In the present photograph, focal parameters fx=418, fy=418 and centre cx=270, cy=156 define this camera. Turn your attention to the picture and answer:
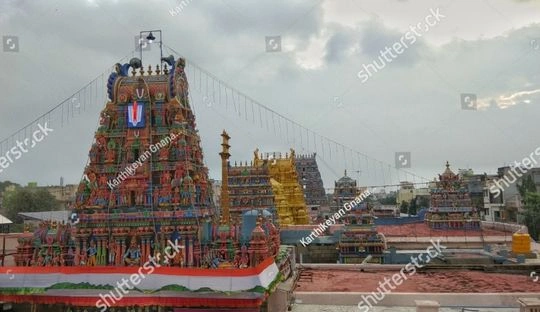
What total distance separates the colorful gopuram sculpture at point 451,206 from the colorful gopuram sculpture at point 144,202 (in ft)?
101

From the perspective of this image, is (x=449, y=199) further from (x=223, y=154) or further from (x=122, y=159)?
(x=122, y=159)

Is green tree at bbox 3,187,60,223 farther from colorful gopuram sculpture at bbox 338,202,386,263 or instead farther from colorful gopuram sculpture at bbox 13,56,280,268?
colorful gopuram sculpture at bbox 338,202,386,263

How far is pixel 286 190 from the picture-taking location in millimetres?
48875

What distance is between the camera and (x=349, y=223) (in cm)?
3375

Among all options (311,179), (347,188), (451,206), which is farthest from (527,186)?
(311,179)

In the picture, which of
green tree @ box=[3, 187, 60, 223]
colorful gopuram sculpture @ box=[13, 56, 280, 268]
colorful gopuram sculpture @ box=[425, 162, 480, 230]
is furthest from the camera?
green tree @ box=[3, 187, 60, 223]

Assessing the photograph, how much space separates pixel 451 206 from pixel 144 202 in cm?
3690

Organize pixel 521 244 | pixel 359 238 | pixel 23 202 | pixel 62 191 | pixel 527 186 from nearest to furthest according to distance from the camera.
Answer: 1. pixel 521 244
2. pixel 359 238
3. pixel 527 186
4. pixel 23 202
5. pixel 62 191

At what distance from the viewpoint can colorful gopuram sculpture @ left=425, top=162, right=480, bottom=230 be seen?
1756 inches

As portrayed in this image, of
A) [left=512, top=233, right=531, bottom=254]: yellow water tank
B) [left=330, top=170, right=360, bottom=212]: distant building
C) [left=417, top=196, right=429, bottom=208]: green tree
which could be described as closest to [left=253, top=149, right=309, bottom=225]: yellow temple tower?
[left=330, top=170, right=360, bottom=212]: distant building

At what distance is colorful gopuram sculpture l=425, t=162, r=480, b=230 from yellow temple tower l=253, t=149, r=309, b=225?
14.2 metres

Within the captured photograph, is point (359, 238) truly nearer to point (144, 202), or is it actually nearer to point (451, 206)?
point (451, 206)

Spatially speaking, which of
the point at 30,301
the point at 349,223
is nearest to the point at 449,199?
the point at 349,223

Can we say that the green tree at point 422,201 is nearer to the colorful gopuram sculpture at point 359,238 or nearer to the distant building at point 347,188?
the distant building at point 347,188
